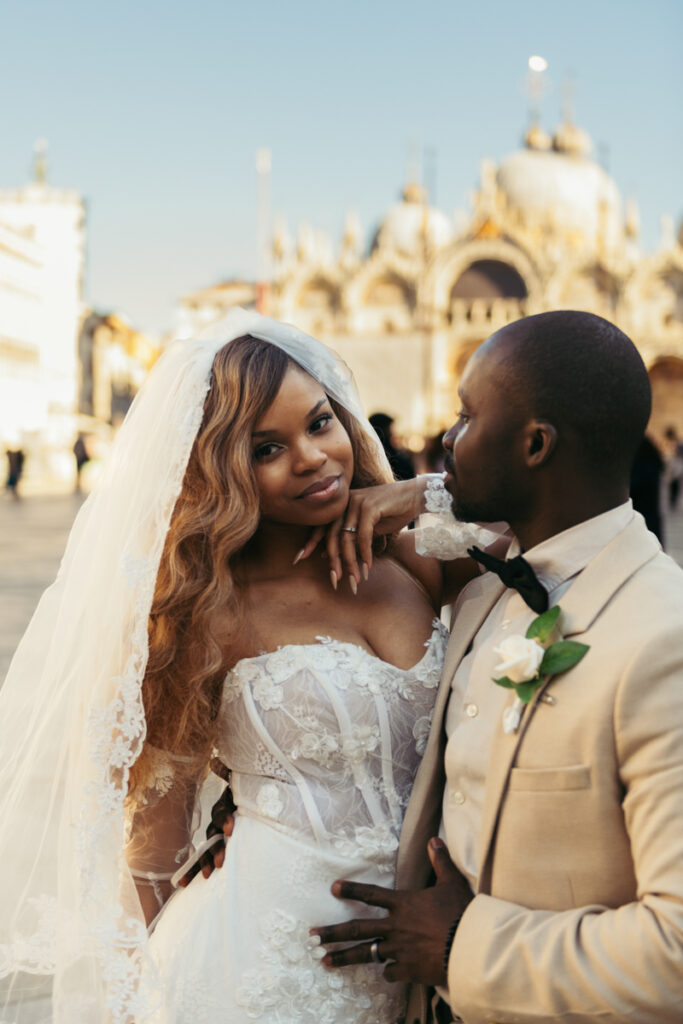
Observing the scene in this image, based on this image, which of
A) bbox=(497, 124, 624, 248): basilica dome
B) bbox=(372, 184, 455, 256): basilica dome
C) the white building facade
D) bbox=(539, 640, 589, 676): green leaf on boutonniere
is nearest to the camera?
bbox=(539, 640, 589, 676): green leaf on boutonniere

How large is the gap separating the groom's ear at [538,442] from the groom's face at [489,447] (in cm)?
1

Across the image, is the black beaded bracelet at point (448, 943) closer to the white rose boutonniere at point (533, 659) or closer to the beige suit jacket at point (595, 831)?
the beige suit jacket at point (595, 831)

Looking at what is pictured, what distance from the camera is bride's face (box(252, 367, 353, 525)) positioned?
1.99 metres

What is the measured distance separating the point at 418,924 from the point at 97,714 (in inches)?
28.0

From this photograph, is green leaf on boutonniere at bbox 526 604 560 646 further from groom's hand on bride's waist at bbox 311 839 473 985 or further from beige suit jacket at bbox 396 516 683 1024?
groom's hand on bride's waist at bbox 311 839 473 985

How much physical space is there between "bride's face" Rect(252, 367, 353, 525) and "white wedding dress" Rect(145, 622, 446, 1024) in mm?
266

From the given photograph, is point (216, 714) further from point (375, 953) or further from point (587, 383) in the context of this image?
point (587, 383)

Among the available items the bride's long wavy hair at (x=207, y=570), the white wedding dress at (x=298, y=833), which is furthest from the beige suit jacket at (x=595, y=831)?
the bride's long wavy hair at (x=207, y=570)

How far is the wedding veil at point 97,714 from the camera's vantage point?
1875 mm

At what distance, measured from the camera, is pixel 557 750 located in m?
1.37

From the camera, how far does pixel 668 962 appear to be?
1.22 m

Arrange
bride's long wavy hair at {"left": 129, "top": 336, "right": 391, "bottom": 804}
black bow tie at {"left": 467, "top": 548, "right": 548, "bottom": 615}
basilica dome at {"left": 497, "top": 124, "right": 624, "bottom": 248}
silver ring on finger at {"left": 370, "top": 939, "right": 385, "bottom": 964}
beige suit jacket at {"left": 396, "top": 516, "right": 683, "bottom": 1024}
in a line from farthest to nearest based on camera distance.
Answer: basilica dome at {"left": 497, "top": 124, "right": 624, "bottom": 248}
bride's long wavy hair at {"left": 129, "top": 336, "right": 391, "bottom": 804}
silver ring on finger at {"left": 370, "top": 939, "right": 385, "bottom": 964}
black bow tie at {"left": 467, "top": 548, "right": 548, "bottom": 615}
beige suit jacket at {"left": 396, "top": 516, "right": 683, "bottom": 1024}

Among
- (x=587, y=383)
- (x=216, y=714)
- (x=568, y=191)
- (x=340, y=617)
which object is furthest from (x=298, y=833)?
(x=568, y=191)

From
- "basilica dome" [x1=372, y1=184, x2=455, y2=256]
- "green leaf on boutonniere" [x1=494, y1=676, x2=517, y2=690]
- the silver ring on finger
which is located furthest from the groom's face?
"basilica dome" [x1=372, y1=184, x2=455, y2=256]
